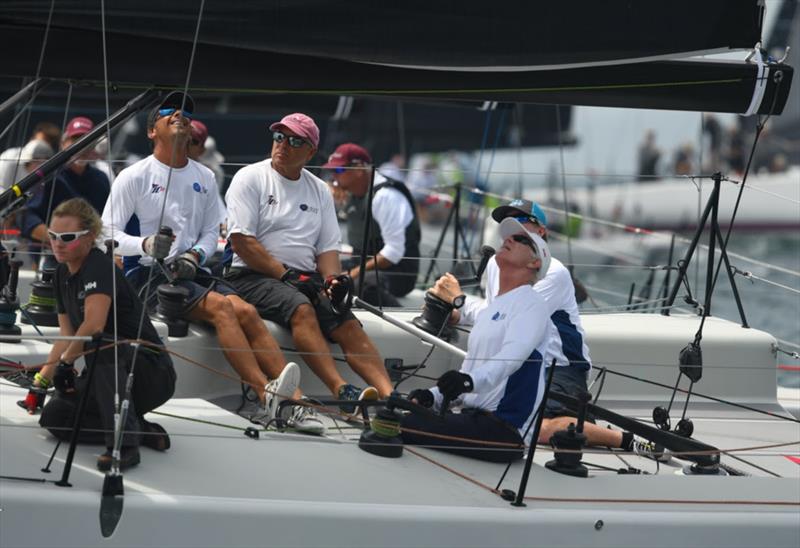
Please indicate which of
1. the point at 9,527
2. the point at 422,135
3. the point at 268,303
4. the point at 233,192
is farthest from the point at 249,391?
the point at 422,135

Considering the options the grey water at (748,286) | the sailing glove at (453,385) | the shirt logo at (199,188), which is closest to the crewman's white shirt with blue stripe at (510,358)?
the sailing glove at (453,385)

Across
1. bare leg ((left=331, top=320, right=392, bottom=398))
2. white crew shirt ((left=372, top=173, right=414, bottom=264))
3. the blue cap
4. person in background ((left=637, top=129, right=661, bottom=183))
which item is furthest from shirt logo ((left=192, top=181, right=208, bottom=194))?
person in background ((left=637, top=129, right=661, bottom=183))

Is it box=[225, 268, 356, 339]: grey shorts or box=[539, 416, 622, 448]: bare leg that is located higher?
box=[225, 268, 356, 339]: grey shorts

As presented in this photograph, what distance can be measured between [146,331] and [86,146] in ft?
3.21

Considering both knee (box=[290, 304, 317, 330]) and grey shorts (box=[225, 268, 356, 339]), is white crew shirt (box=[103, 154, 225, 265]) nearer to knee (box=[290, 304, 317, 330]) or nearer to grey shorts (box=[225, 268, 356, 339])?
grey shorts (box=[225, 268, 356, 339])

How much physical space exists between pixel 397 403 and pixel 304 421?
453 millimetres

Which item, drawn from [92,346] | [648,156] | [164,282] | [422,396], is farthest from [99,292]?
[648,156]

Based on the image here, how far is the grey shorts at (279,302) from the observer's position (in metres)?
4.92

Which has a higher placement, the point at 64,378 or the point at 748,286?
the point at 748,286

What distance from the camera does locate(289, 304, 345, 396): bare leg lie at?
15.8 feet

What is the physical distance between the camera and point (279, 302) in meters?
4.93

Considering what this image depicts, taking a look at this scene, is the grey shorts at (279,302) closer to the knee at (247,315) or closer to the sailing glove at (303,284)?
the sailing glove at (303,284)

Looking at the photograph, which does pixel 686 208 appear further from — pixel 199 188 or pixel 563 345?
pixel 199 188

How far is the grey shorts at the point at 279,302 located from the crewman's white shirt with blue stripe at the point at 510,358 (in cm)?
80
